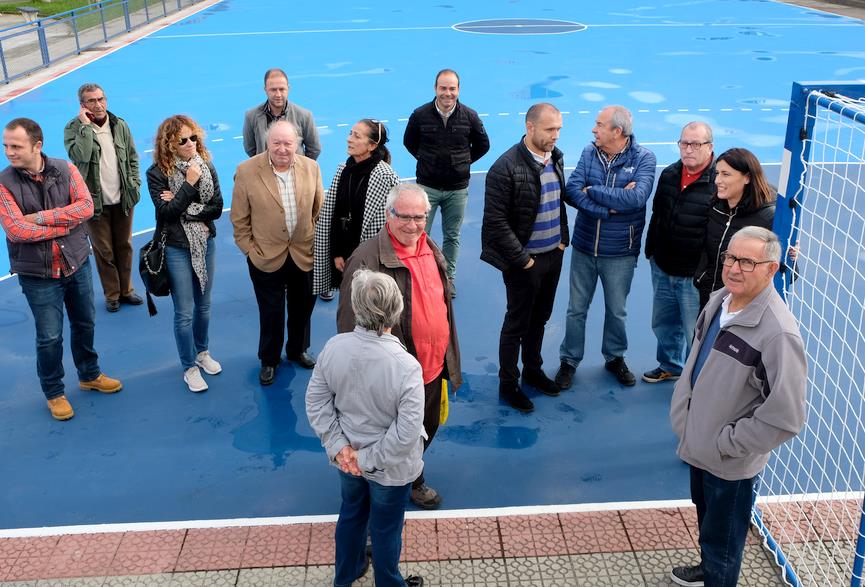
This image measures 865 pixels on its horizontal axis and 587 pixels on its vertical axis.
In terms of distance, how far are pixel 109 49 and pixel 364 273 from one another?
761 inches

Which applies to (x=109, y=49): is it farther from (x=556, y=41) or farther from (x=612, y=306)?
(x=612, y=306)

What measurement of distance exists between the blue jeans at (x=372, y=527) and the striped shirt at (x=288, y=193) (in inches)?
99.8

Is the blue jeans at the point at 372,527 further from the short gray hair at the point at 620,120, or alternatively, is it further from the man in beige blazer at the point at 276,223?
the short gray hair at the point at 620,120

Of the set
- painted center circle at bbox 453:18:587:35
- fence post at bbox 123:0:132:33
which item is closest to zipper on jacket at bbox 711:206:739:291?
painted center circle at bbox 453:18:587:35

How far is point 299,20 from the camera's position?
23875mm

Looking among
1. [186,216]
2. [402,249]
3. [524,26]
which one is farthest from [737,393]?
[524,26]

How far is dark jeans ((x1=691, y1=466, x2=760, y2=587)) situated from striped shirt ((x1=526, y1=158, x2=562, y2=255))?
2.13 meters

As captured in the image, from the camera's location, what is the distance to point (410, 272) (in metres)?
4.35

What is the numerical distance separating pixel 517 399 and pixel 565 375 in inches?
21.2

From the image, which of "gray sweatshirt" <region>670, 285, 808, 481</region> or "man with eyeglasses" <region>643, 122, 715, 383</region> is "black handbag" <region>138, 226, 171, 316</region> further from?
"gray sweatshirt" <region>670, 285, 808, 481</region>

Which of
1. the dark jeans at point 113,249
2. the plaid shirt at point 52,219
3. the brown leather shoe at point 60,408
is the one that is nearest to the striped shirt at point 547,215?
the plaid shirt at point 52,219

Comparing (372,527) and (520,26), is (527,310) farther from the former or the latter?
(520,26)

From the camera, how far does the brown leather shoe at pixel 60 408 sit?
5797 mm

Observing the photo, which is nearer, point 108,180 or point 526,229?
point 526,229
